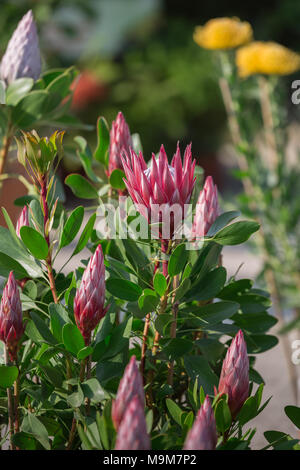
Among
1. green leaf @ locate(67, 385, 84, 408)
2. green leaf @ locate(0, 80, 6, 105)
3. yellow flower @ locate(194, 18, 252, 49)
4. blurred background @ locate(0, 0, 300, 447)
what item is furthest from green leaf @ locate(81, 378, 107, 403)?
blurred background @ locate(0, 0, 300, 447)

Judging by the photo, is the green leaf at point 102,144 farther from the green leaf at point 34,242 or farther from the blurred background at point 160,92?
the blurred background at point 160,92

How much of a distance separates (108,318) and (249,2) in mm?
6188

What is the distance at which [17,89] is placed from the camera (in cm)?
60

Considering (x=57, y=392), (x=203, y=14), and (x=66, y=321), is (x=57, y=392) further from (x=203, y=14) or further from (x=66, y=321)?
(x=203, y=14)

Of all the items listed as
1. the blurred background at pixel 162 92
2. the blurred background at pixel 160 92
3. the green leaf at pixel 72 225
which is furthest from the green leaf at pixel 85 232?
the blurred background at pixel 160 92

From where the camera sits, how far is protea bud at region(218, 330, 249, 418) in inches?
16.3

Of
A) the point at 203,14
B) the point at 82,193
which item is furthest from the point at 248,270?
the point at 203,14

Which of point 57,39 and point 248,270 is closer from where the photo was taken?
point 248,270

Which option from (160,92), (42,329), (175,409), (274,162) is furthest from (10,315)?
(160,92)

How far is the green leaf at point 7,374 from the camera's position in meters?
0.43

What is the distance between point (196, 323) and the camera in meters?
0.48

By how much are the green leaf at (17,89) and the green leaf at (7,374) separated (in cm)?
29

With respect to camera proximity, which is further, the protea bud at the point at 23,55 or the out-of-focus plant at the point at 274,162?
the out-of-focus plant at the point at 274,162

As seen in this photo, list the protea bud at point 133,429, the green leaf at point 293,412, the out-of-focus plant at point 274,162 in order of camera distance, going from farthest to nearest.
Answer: the out-of-focus plant at point 274,162, the green leaf at point 293,412, the protea bud at point 133,429
